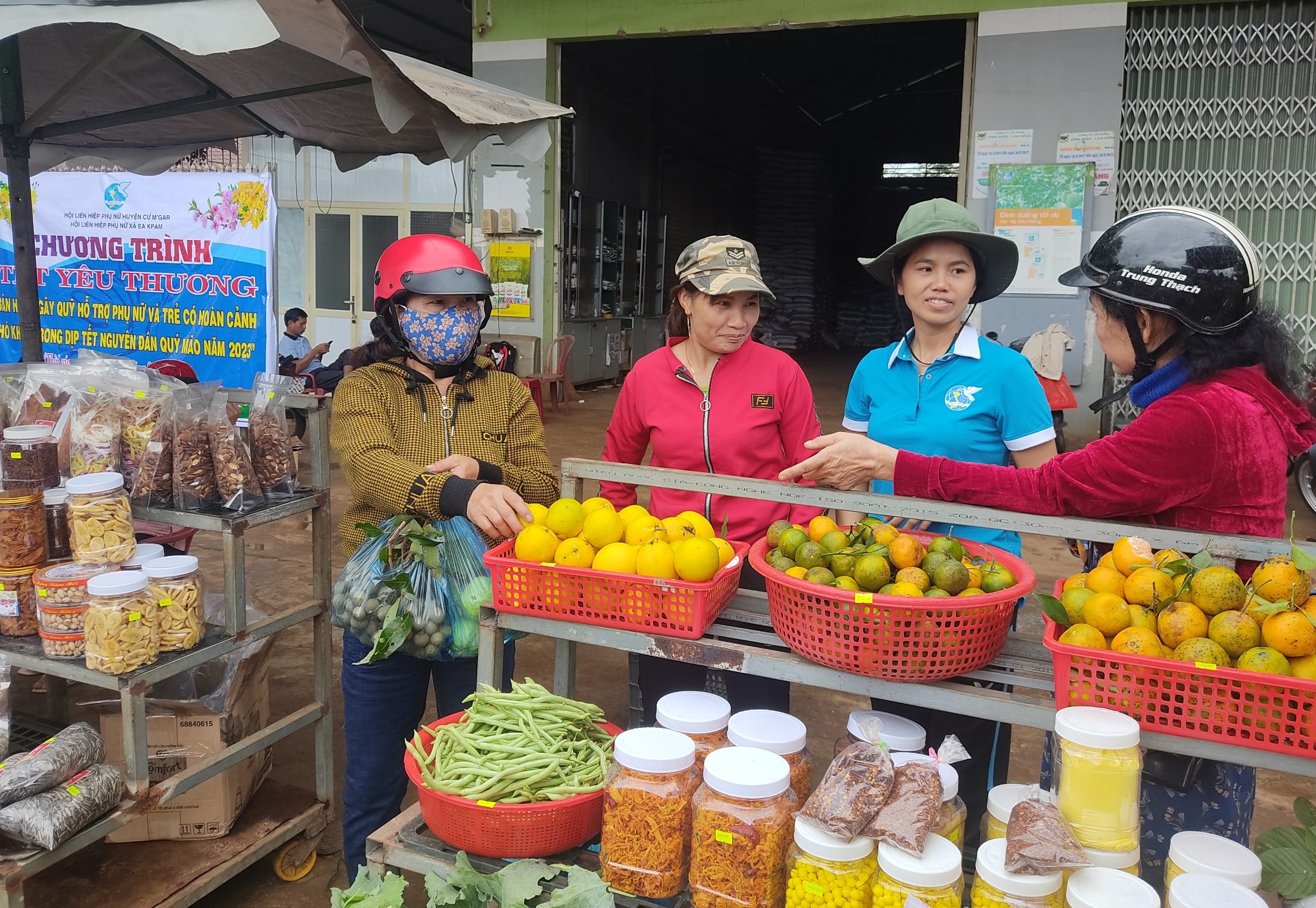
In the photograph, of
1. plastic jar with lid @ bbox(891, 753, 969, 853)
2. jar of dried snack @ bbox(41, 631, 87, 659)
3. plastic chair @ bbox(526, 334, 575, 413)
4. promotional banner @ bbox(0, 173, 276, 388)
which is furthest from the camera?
plastic chair @ bbox(526, 334, 575, 413)

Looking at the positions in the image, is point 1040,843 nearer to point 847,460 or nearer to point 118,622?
point 847,460

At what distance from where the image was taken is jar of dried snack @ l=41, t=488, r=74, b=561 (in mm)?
2367

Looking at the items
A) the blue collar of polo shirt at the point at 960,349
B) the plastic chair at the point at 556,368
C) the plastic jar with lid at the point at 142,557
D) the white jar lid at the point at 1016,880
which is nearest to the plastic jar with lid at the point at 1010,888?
the white jar lid at the point at 1016,880

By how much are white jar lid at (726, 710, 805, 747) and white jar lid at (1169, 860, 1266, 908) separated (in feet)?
1.81

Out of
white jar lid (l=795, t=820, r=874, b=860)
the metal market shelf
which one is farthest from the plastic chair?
white jar lid (l=795, t=820, r=874, b=860)

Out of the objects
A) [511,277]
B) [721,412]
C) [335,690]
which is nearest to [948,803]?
[721,412]

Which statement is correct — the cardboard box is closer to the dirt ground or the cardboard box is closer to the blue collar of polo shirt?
the dirt ground

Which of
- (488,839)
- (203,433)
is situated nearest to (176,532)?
(203,433)

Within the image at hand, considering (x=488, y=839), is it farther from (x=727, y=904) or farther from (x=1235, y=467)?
(x=1235, y=467)

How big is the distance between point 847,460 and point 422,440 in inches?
44.2

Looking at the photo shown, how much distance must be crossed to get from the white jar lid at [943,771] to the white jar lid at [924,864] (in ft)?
0.39

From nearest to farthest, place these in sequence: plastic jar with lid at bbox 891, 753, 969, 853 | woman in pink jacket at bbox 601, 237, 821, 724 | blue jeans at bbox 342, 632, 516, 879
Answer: plastic jar with lid at bbox 891, 753, 969, 853 → blue jeans at bbox 342, 632, 516, 879 → woman in pink jacket at bbox 601, 237, 821, 724

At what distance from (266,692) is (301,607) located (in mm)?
463

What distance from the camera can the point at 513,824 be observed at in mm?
1567
